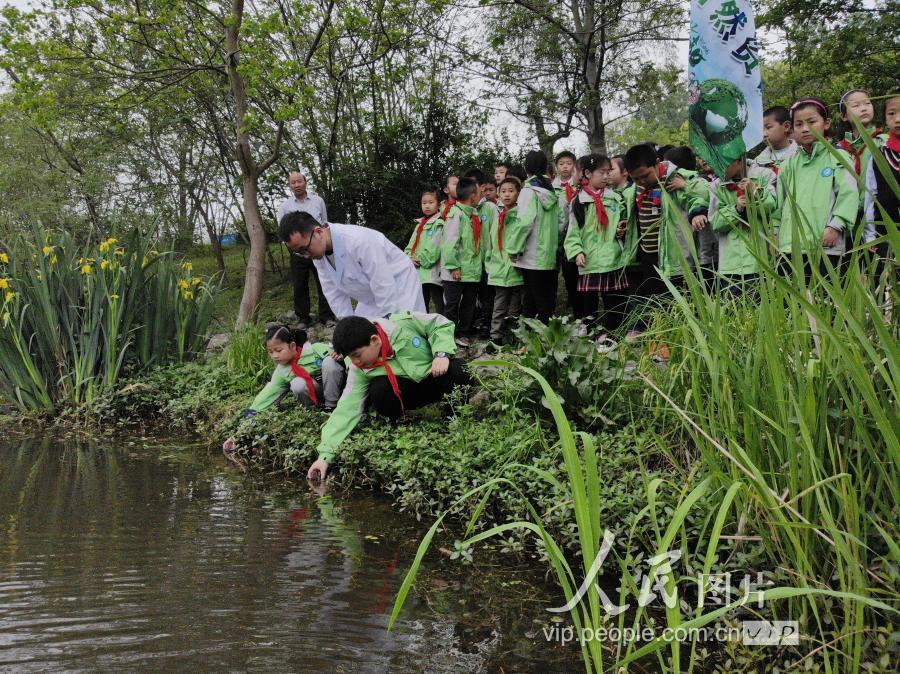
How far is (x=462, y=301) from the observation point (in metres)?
7.67

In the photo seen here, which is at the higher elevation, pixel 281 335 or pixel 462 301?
pixel 462 301

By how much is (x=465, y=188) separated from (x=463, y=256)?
67 cm

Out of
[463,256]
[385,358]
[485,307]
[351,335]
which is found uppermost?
[463,256]

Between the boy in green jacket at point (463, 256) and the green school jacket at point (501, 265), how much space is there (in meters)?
0.37

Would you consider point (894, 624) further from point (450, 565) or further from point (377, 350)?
point (377, 350)

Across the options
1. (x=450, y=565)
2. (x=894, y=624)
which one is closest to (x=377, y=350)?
(x=450, y=565)

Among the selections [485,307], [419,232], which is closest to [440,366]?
[485,307]

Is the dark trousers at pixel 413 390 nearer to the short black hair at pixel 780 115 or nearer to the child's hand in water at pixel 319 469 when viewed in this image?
the child's hand in water at pixel 319 469

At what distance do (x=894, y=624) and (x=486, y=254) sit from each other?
5489 mm

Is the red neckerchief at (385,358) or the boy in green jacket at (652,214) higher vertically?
the boy in green jacket at (652,214)

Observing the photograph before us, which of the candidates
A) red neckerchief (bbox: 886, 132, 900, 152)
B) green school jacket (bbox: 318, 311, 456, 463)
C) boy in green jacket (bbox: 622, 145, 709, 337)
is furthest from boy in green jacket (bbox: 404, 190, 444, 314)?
red neckerchief (bbox: 886, 132, 900, 152)

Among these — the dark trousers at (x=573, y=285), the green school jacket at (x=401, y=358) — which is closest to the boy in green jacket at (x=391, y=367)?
the green school jacket at (x=401, y=358)

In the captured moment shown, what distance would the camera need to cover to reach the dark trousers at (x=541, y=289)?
6664mm

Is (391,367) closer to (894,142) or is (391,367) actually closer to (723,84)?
(723,84)
